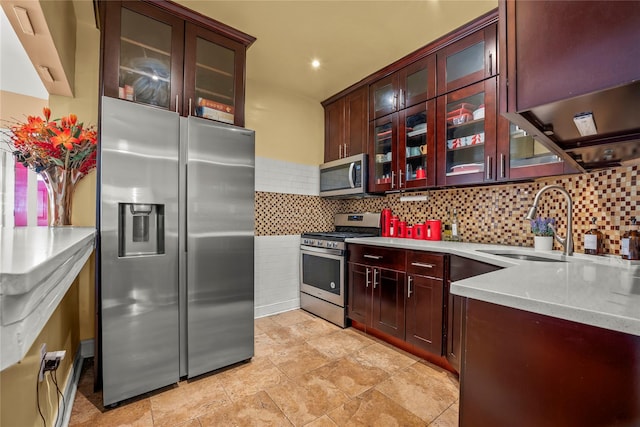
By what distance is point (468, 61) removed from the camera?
2.39 m

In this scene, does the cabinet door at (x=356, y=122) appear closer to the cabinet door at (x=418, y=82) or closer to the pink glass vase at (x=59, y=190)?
the cabinet door at (x=418, y=82)

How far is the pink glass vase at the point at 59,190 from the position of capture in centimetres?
185

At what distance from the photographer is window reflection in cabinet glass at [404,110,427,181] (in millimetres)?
2729

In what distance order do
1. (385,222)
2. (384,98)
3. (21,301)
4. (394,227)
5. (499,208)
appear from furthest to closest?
(385,222) → (394,227) → (384,98) → (499,208) → (21,301)

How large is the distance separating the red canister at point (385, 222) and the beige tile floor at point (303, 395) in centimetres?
126

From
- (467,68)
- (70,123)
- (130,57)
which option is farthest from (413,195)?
(70,123)

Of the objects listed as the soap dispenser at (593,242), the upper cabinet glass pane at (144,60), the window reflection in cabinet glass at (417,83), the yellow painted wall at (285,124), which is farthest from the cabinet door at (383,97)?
the upper cabinet glass pane at (144,60)

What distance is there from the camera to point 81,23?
2.25m

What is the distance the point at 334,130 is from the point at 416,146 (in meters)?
1.18

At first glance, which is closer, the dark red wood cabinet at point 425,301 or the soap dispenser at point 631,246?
the soap dispenser at point 631,246

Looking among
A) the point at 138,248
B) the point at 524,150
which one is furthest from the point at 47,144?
the point at 524,150

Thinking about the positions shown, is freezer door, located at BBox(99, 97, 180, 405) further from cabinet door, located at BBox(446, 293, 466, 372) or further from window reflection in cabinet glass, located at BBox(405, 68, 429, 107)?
window reflection in cabinet glass, located at BBox(405, 68, 429, 107)

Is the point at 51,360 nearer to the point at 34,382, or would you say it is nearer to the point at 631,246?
the point at 34,382

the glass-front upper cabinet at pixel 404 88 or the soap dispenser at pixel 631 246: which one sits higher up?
the glass-front upper cabinet at pixel 404 88
